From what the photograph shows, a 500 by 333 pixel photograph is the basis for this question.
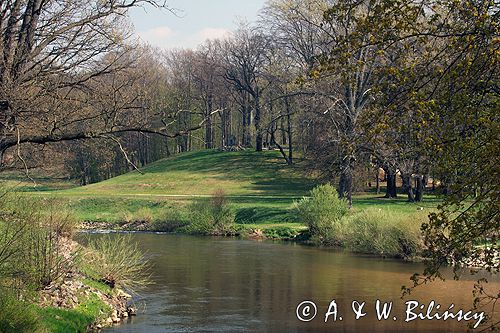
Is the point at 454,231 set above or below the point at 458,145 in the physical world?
below

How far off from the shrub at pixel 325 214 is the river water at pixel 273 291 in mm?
2685

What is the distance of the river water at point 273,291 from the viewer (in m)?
18.7

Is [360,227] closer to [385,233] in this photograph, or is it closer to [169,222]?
[385,233]

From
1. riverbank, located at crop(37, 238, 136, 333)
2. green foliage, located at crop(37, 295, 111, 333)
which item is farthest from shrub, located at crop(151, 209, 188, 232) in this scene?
green foliage, located at crop(37, 295, 111, 333)

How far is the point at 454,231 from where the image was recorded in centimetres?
979

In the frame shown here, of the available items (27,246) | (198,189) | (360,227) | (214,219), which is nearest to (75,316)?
(27,246)

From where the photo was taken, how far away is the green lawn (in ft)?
156

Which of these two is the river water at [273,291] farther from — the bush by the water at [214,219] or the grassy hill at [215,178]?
the grassy hill at [215,178]

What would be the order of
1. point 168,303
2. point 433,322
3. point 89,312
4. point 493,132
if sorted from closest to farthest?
1. point 493,132
2. point 89,312
3. point 433,322
4. point 168,303

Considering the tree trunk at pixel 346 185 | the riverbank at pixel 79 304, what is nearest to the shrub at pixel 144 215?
the tree trunk at pixel 346 185

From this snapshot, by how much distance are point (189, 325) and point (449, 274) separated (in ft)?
41.8

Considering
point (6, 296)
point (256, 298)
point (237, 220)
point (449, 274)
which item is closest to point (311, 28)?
point (237, 220)

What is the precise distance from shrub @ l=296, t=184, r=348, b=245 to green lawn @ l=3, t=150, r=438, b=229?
12.1ft

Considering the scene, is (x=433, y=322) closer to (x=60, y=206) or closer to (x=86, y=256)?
(x=86, y=256)
